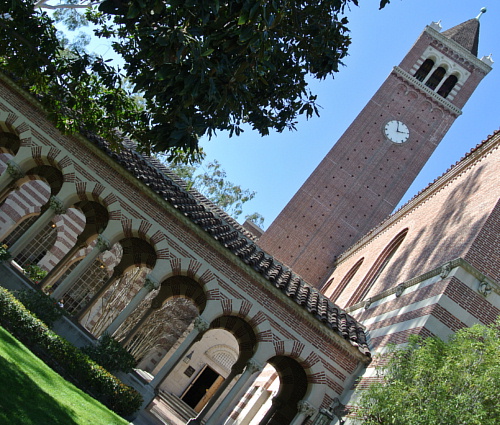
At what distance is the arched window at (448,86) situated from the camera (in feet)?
115

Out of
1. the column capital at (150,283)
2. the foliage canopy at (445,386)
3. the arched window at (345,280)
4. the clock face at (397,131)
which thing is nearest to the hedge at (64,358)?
the column capital at (150,283)

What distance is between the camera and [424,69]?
35969mm

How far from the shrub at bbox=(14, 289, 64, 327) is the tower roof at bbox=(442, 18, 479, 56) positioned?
3035cm

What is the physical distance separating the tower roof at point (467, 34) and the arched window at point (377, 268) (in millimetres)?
20426

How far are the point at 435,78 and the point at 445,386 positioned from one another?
3092 centimetres

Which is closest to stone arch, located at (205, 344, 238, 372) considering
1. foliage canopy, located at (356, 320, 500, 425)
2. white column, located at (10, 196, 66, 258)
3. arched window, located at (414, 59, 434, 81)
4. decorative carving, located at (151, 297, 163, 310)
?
decorative carving, located at (151, 297, 163, 310)

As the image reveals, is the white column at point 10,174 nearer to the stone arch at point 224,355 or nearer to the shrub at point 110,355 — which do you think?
the shrub at point 110,355

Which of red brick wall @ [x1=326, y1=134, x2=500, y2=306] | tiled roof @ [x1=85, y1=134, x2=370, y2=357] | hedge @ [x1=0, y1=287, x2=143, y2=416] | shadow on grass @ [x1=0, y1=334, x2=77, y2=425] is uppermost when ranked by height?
red brick wall @ [x1=326, y1=134, x2=500, y2=306]

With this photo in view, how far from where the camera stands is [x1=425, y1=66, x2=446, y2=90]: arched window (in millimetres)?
35531

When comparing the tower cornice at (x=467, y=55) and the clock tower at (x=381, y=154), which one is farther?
the tower cornice at (x=467, y=55)

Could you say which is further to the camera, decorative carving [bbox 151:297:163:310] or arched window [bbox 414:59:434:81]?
arched window [bbox 414:59:434:81]

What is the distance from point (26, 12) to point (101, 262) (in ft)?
58.2

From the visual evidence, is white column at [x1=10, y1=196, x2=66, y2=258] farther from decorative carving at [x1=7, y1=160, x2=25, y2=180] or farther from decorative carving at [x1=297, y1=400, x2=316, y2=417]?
decorative carving at [x1=297, y1=400, x2=316, y2=417]

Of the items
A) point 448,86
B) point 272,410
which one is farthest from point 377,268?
point 448,86
